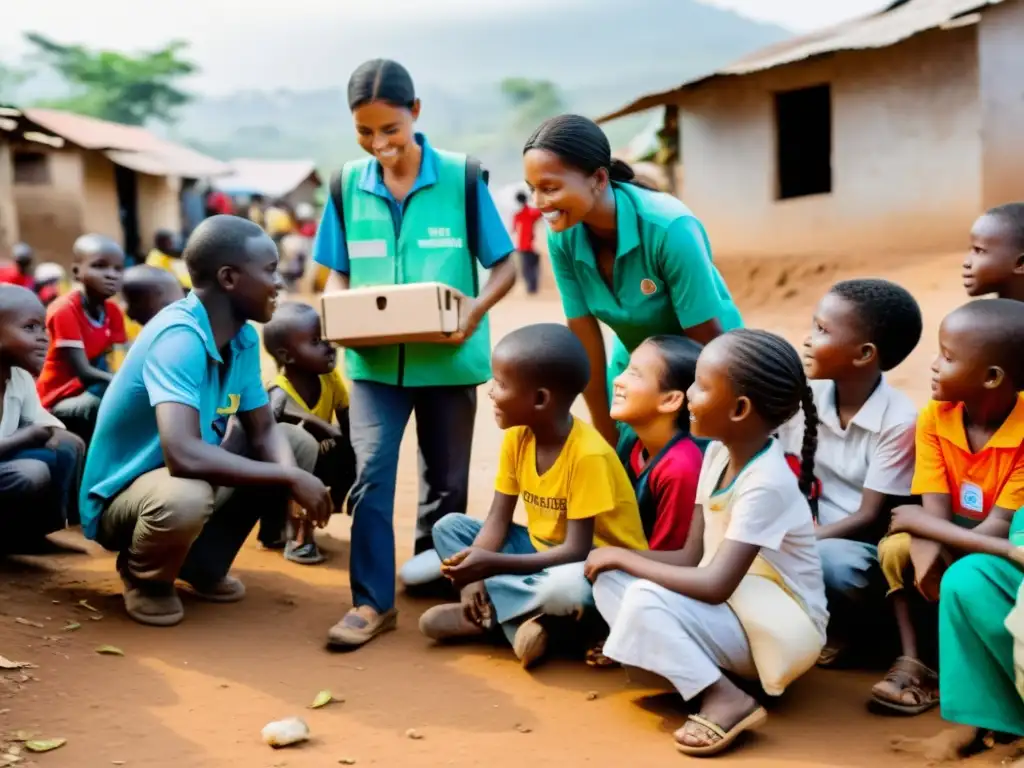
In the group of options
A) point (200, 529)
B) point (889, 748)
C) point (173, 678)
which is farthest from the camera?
point (200, 529)

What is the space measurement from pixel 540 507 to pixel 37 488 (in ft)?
6.08

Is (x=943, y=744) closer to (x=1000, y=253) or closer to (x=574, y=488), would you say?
(x=574, y=488)

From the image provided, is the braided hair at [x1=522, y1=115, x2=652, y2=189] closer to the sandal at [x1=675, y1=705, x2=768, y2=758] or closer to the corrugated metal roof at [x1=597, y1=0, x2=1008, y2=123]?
the sandal at [x1=675, y1=705, x2=768, y2=758]

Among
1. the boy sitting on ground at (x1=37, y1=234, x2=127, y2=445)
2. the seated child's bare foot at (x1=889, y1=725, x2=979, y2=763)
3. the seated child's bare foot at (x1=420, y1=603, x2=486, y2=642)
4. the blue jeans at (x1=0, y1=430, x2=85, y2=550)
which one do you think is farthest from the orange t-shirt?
the boy sitting on ground at (x1=37, y1=234, x2=127, y2=445)

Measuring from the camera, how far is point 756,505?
9.74ft

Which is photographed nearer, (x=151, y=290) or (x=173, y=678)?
(x=173, y=678)

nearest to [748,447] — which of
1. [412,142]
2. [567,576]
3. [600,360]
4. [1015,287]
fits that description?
[567,576]

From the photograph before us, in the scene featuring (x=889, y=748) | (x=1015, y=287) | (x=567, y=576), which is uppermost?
(x=1015, y=287)

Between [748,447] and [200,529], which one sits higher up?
[748,447]

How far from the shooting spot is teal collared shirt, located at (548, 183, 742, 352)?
3.57m

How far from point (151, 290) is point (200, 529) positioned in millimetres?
2082

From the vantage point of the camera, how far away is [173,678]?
3299 millimetres

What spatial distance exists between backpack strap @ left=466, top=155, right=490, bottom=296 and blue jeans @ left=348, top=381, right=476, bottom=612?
1.45 feet

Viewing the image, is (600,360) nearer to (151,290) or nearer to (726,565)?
(726,565)
